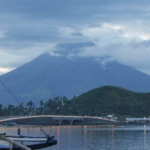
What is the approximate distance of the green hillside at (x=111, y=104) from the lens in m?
186

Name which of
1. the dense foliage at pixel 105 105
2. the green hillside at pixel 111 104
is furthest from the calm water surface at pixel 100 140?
the green hillside at pixel 111 104

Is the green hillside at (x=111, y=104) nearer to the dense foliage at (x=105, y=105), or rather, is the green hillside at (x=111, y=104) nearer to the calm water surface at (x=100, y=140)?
the dense foliage at (x=105, y=105)

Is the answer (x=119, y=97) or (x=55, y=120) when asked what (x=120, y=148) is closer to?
(x=55, y=120)

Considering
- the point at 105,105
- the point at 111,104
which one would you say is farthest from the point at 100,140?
the point at 111,104

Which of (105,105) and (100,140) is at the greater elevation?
(105,105)

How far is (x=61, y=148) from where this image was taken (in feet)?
168

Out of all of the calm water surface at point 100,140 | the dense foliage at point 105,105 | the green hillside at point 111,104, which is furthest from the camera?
the green hillside at point 111,104

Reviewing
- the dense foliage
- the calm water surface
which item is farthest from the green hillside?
the calm water surface

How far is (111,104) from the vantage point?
18912 centimetres

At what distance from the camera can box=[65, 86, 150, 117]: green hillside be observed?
186 m

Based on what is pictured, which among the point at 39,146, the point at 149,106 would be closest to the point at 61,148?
the point at 39,146

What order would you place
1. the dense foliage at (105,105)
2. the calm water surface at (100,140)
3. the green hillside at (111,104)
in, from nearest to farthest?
the calm water surface at (100,140) < the dense foliage at (105,105) < the green hillside at (111,104)

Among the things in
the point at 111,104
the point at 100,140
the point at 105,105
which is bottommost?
the point at 100,140

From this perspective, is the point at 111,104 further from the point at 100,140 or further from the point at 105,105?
the point at 100,140
